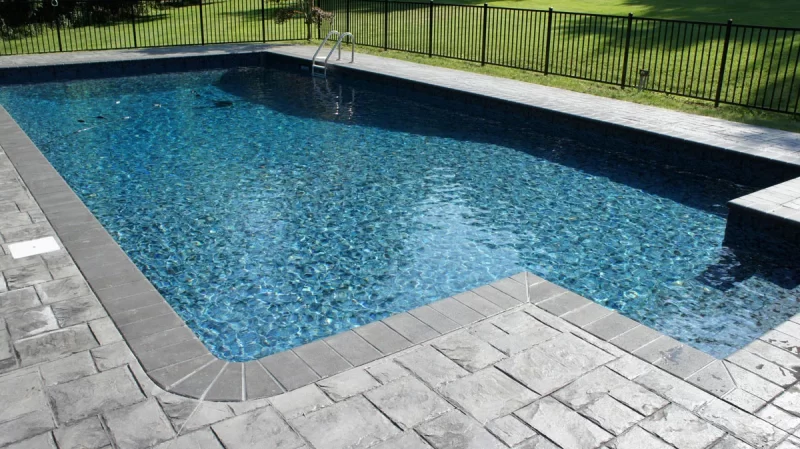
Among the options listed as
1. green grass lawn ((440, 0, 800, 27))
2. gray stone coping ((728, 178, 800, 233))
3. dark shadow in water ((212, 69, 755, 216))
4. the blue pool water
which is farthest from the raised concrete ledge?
green grass lawn ((440, 0, 800, 27))

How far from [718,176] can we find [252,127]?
6.64m

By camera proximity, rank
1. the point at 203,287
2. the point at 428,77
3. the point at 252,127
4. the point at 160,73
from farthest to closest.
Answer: the point at 160,73
the point at 428,77
the point at 252,127
the point at 203,287

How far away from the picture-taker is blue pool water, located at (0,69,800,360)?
5203 mm

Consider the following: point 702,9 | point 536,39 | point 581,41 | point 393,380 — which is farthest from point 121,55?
point 702,9

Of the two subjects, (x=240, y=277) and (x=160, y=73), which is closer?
(x=240, y=277)

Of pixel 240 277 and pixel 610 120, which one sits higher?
pixel 610 120

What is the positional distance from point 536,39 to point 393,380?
14.7m

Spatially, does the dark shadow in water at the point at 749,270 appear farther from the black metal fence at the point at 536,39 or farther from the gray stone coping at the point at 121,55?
the gray stone coping at the point at 121,55

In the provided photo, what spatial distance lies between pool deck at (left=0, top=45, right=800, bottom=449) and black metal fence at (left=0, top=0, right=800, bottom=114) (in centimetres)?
691

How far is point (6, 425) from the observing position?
3.14 metres

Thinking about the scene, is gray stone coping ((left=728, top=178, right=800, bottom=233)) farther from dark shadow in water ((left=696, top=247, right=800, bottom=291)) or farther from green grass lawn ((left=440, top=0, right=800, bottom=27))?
green grass lawn ((left=440, top=0, right=800, bottom=27))

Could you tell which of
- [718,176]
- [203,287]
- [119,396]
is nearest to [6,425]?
[119,396]

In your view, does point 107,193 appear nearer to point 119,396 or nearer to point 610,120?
point 119,396

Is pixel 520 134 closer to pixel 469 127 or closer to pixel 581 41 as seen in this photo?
pixel 469 127
